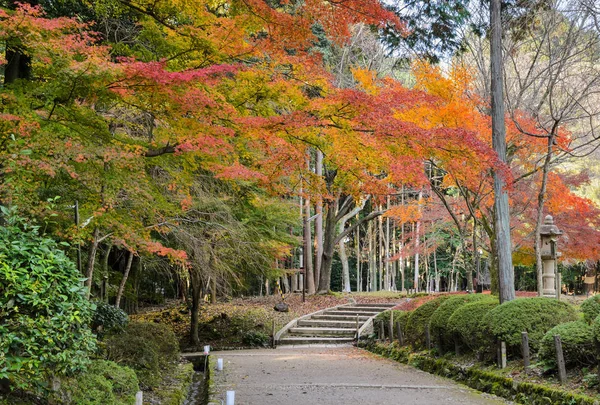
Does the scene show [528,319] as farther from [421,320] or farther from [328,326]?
[328,326]

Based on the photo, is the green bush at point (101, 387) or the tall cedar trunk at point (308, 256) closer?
the green bush at point (101, 387)

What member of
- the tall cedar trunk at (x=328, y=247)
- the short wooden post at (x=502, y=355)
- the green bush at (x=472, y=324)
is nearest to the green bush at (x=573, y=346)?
the short wooden post at (x=502, y=355)

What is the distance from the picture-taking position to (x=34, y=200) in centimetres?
698

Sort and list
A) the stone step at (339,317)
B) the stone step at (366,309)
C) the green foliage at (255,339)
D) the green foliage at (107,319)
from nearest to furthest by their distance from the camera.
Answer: the green foliage at (107,319) → the green foliage at (255,339) → the stone step at (339,317) → the stone step at (366,309)

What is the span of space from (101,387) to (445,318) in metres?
7.42

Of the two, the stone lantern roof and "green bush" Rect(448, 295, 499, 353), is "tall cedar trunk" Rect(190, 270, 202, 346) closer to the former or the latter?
"green bush" Rect(448, 295, 499, 353)

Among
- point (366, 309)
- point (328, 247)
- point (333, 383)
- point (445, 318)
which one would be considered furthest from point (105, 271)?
point (328, 247)

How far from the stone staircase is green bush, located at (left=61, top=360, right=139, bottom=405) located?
11986 millimetres

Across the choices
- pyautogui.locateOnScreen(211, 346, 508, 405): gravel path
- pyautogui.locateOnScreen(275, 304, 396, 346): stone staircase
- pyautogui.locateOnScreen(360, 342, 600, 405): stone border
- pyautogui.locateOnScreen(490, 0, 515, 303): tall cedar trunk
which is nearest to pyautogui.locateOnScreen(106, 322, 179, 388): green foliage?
pyautogui.locateOnScreen(211, 346, 508, 405): gravel path

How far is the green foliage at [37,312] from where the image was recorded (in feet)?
13.3

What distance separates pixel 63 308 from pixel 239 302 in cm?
2153

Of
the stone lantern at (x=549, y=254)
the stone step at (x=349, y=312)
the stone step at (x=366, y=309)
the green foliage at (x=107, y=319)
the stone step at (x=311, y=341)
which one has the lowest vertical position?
the stone step at (x=311, y=341)

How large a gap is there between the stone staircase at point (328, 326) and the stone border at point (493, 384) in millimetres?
5786

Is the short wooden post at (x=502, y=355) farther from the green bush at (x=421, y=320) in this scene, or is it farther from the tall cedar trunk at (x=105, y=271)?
the tall cedar trunk at (x=105, y=271)
